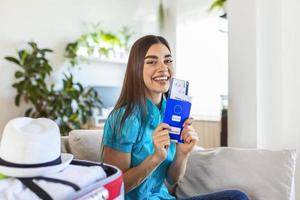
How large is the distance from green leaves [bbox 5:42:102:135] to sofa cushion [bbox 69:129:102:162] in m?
1.56

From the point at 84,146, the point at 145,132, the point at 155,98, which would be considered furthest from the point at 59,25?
the point at 145,132

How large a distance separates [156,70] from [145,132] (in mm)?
222

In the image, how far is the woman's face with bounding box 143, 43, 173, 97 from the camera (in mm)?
1072

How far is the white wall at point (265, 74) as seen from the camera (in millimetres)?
1359

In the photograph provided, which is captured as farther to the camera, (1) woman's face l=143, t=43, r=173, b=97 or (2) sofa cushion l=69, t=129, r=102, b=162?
(2) sofa cushion l=69, t=129, r=102, b=162

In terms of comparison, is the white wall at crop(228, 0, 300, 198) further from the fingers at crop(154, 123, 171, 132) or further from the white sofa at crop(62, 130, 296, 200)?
the fingers at crop(154, 123, 171, 132)

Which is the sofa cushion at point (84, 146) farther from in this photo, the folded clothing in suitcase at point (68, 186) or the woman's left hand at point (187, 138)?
the folded clothing in suitcase at point (68, 186)

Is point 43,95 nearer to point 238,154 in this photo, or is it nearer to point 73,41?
point 73,41

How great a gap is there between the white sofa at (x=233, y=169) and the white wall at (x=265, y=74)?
21 centimetres

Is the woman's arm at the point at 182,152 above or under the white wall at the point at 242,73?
under

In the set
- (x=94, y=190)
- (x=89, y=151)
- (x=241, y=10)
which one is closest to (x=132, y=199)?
(x=89, y=151)

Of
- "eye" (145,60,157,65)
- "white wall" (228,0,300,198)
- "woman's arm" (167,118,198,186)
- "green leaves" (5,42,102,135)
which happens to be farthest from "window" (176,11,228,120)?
"eye" (145,60,157,65)

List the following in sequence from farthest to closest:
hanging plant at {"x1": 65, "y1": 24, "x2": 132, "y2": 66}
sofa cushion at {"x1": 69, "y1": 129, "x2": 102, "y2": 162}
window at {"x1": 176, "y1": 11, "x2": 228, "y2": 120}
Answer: hanging plant at {"x1": 65, "y1": 24, "x2": 132, "y2": 66} < window at {"x1": 176, "y1": 11, "x2": 228, "y2": 120} < sofa cushion at {"x1": 69, "y1": 129, "x2": 102, "y2": 162}

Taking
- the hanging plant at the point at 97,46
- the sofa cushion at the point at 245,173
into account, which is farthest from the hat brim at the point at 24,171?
the hanging plant at the point at 97,46
